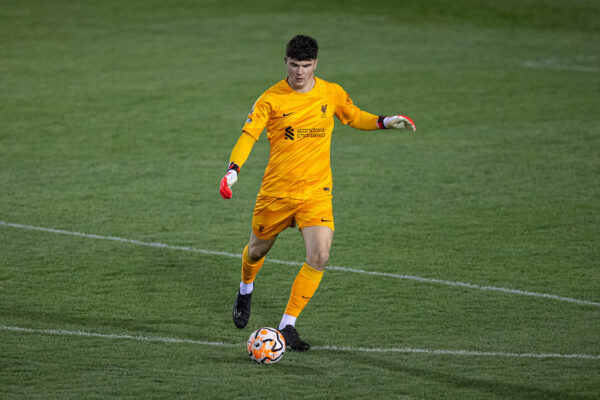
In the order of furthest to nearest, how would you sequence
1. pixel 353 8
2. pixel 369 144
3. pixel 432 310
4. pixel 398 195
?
pixel 353 8 → pixel 369 144 → pixel 398 195 → pixel 432 310

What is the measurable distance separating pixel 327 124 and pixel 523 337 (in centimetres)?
208

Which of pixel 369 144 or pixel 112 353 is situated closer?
pixel 112 353

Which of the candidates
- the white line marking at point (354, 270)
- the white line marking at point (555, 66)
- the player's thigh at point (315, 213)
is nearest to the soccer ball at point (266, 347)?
the player's thigh at point (315, 213)

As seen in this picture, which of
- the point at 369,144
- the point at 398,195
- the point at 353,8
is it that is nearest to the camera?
the point at 398,195

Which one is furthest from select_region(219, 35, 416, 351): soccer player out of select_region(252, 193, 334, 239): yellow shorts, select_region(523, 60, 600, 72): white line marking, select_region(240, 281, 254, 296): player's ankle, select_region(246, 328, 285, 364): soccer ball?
select_region(523, 60, 600, 72): white line marking

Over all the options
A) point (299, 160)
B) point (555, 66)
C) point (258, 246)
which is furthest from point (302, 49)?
point (555, 66)

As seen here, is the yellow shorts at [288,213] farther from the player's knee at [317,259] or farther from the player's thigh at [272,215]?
the player's knee at [317,259]

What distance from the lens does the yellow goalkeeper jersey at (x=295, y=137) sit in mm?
5969

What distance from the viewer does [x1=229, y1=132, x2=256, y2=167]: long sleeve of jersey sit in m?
5.77

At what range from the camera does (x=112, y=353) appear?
5.75 meters

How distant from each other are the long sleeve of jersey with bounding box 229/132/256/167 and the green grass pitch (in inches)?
51.7

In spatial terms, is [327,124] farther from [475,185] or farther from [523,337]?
[475,185]

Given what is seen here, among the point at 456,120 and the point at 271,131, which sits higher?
the point at 271,131

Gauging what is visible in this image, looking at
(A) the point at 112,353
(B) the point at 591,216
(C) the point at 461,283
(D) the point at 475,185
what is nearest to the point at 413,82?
(D) the point at 475,185
